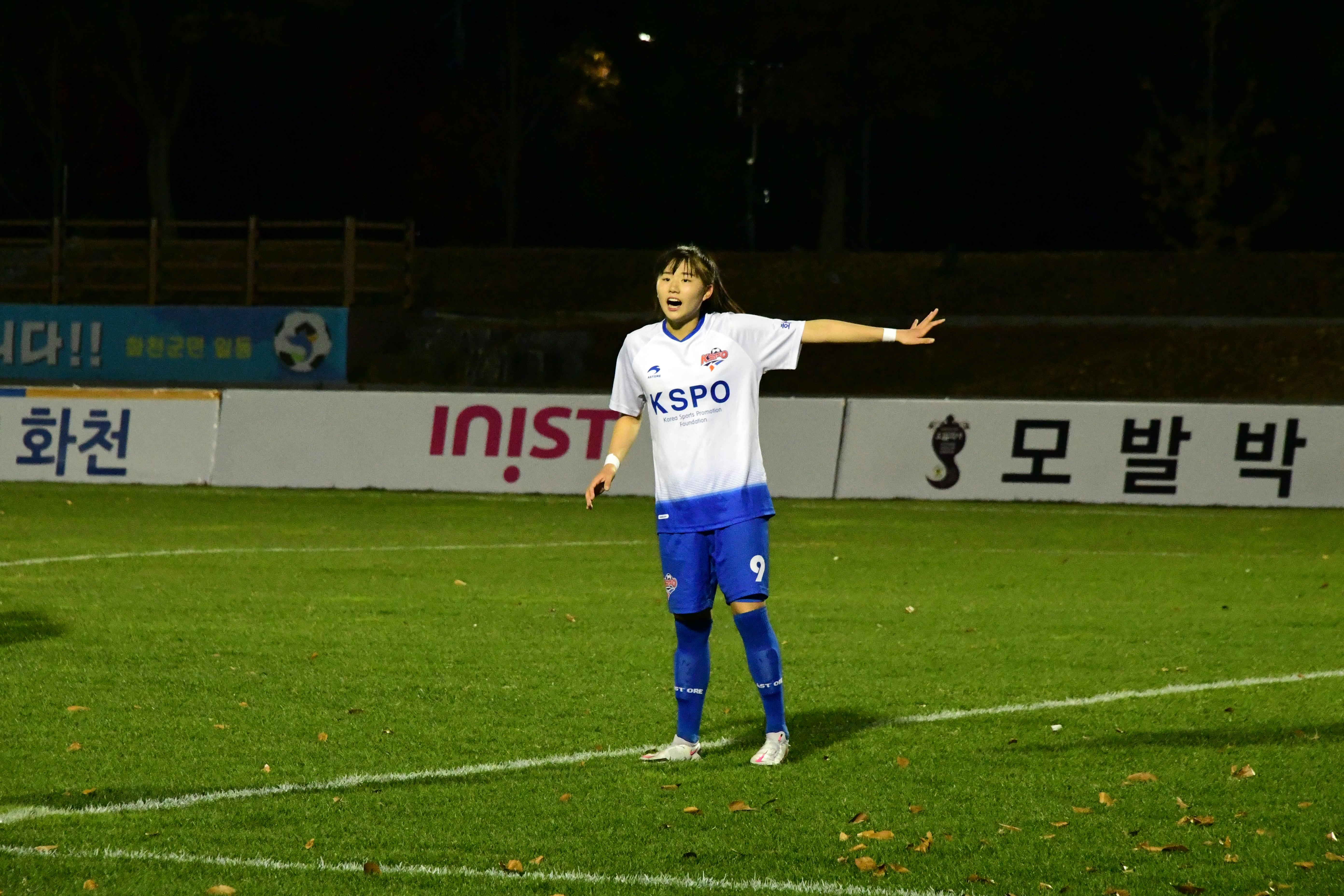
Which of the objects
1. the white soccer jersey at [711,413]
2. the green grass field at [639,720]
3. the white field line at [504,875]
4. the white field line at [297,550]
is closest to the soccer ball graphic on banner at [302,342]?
the green grass field at [639,720]

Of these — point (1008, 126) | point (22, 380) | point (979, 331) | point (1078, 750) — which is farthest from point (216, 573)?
point (1008, 126)

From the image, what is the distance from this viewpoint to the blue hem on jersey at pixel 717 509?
252 inches

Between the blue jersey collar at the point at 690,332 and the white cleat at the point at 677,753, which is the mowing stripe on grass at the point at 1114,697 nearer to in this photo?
the white cleat at the point at 677,753

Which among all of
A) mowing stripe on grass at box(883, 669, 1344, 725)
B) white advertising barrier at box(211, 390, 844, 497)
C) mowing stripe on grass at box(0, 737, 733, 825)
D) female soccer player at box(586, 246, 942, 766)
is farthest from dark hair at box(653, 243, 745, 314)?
white advertising barrier at box(211, 390, 844, 497)

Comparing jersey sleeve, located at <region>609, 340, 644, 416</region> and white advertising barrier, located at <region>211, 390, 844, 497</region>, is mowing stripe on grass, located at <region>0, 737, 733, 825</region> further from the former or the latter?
white advertising barrier, located at <region>211, 390, 844, 497</region>

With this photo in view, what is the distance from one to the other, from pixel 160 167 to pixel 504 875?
4606cm

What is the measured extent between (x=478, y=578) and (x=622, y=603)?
5.26 ft

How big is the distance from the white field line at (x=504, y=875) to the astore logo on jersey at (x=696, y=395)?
2016mm

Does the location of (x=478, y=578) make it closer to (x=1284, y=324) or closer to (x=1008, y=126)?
(x=1284, y=324)

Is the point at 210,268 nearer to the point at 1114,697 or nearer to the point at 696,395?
the point at 1114,697

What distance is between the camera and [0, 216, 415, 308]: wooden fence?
40.1 meters

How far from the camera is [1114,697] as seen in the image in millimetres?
8109

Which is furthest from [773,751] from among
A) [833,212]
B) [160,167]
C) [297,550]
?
[160,167]

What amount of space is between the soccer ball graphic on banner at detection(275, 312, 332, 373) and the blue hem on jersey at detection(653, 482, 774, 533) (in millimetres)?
31807
